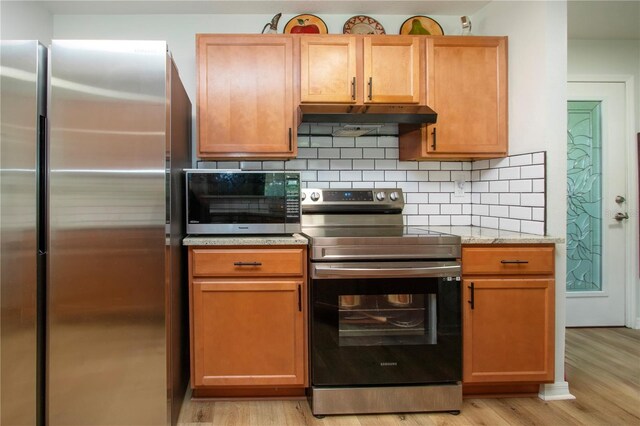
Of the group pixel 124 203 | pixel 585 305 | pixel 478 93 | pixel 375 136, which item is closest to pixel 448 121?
pixel 478 93

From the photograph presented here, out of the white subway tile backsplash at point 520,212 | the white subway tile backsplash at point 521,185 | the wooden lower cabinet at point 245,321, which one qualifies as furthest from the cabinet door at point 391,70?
the wooden lower cabinet at point 245,321

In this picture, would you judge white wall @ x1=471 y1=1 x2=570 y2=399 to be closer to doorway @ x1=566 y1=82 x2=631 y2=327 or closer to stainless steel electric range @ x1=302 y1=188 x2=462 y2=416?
stainless steel electric range @ x1=302 y1=188 x2=462 y2=416

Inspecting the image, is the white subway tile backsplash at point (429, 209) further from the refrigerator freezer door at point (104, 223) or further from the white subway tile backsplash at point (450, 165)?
the refrigerator freezer door at point (104, 223)

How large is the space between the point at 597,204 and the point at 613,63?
113cm

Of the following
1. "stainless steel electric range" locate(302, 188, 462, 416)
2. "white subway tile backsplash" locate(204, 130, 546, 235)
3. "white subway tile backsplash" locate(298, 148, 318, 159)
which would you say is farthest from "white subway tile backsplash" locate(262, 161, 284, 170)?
"stainless steel electric range" locate(302, 188, 462, 416)

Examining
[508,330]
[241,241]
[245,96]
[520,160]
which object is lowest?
[508,330]

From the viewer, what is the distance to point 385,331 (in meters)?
2.11

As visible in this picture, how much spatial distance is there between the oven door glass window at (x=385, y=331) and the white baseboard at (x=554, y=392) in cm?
51

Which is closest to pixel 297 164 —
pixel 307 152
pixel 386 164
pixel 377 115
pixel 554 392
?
pixel 307 152

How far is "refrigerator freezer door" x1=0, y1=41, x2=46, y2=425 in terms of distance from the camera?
1.64 m

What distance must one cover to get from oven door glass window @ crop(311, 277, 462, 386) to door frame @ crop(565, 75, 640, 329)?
223 centimetres

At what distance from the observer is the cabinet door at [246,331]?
6.91 feet

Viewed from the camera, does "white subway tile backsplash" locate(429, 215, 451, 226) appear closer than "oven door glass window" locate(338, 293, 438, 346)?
No

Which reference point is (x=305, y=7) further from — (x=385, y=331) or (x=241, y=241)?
(x=385, y=331)
